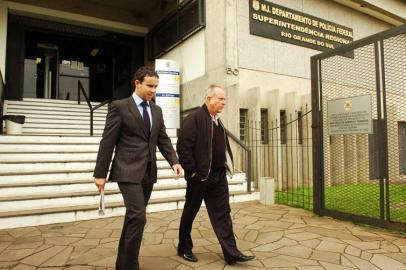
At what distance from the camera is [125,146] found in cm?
279

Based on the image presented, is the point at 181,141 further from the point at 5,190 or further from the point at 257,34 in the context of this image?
the point at 257,34

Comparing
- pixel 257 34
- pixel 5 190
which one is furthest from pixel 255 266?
pixel 257 34

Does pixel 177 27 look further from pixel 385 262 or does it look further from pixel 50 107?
pixel 385 262

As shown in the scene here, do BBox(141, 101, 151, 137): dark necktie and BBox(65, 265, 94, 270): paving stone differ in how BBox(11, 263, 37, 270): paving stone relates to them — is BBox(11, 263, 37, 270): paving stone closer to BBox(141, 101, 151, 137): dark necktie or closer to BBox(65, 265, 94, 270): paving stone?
BBox(65, 265, 94, 270): paving stone

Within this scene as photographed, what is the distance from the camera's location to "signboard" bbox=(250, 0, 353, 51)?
8922 millimetres

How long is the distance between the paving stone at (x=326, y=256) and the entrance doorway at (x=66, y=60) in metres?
10.4

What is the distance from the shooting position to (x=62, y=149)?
255 inches

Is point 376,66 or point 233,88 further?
point 233,88

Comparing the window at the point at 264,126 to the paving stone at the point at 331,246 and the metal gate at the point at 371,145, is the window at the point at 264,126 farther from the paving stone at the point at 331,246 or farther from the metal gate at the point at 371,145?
the paving stone at the point at 331,246

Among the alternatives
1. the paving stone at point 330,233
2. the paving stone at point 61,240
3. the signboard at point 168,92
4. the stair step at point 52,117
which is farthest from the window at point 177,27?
the paving stone at point 61,240

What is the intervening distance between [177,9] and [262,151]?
5184mm

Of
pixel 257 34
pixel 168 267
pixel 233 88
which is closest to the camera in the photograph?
pixel 168 267

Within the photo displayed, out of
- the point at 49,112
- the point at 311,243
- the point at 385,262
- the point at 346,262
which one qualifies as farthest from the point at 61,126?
the point at 385,262

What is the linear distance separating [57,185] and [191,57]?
5.48m
